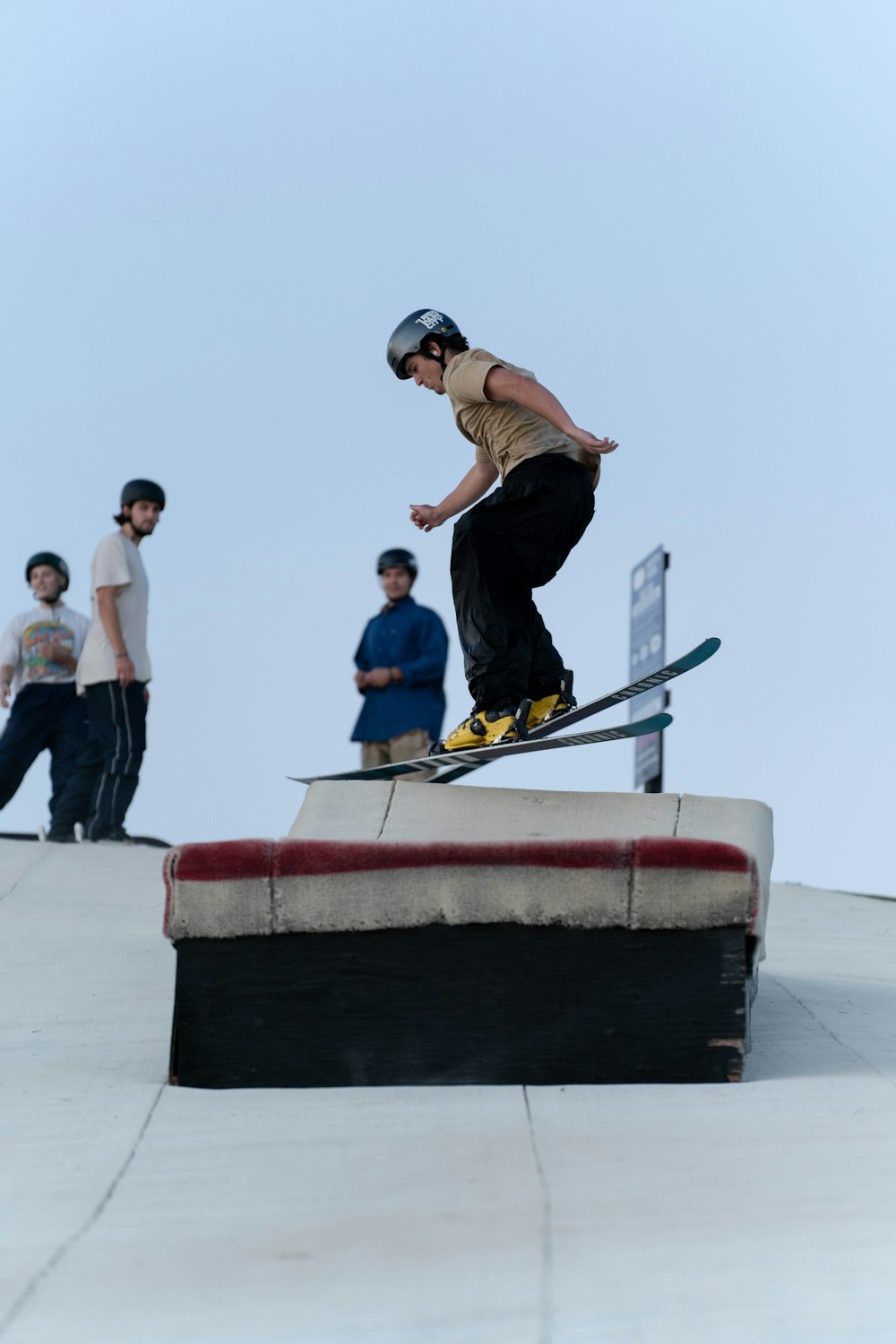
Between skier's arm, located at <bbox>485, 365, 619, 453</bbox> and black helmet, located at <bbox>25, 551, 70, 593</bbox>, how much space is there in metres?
5.09

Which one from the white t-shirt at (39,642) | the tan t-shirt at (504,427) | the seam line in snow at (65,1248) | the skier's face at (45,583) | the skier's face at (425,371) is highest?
the skier's face at (425,371)

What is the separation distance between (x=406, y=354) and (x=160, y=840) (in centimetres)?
485

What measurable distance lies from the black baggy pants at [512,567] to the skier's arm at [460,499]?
292 millimetres

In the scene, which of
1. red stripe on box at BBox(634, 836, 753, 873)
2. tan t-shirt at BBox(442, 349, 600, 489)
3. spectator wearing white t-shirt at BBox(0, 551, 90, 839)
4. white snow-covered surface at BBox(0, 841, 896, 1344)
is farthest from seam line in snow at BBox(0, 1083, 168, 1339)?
spectator wearing white t-shirt at BBox(0, 551, 90, 839)

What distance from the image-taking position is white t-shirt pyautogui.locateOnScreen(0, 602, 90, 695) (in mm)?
8820

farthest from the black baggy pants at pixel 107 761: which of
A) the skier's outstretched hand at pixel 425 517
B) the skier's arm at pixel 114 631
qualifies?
the skier's outstretched hand at pixel 425 517

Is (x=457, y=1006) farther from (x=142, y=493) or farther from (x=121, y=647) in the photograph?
(x=142, y=493)

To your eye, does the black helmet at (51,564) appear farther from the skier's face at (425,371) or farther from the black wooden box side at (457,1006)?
the black wooden box side at (457,1006)

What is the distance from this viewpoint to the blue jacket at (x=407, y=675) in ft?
27.2

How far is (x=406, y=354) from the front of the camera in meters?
4.93

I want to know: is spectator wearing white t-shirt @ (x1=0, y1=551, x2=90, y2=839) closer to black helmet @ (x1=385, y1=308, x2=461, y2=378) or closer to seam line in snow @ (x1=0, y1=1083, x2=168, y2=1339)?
black helmet @ (x1=385, y1=308, x2=461, y2=378)

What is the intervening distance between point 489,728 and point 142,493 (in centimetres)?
419

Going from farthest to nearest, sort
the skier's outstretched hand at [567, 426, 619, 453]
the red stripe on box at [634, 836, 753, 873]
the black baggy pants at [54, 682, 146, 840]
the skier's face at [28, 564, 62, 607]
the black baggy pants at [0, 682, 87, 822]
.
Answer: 1. the skier's face at [28, 564, 62, 607]
2. the black baggy pants at [0, 682, 87, 822]
3. the black baggy pants at [54, 682, 146, 840]
4. the skier's outstretched hand at [567, 426, 619, 453]
5. the red stripe on box at [634, 836, 753, 873]

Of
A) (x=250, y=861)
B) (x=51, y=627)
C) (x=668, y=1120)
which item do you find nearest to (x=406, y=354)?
(x=250, y=861)
